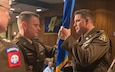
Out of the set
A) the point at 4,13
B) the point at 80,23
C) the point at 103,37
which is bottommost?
the point at 103,37

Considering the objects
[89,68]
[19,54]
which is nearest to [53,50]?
[89,68]

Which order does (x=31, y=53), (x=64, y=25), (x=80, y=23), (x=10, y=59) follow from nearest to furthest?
(x=10, y=59), (x=64, y=25), (x=31, y=53), (x=80, y=23)

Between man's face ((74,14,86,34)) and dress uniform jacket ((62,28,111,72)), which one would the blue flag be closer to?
dress uniform jacket ((62,28,111,72))

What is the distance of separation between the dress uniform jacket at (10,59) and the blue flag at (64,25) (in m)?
0.80

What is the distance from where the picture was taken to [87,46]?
2.12 metres

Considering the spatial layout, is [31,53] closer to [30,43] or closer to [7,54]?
[30,43]

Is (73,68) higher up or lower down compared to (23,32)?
lower down

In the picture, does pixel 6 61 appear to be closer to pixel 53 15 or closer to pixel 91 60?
pixel 91 60

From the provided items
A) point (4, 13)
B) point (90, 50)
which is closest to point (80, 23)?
point (90, 50)

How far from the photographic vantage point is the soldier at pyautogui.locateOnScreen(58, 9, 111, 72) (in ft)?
6.48

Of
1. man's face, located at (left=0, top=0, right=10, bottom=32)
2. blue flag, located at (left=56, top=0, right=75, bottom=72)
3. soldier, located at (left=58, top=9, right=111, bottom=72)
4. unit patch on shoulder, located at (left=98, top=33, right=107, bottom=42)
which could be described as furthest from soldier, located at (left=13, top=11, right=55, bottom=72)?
man's face, located at (left=0, top=0, right=10, bottom=32)

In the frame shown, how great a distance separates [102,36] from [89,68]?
344 millimetres

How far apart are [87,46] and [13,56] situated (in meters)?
1.05

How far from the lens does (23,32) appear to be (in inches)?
94.0
